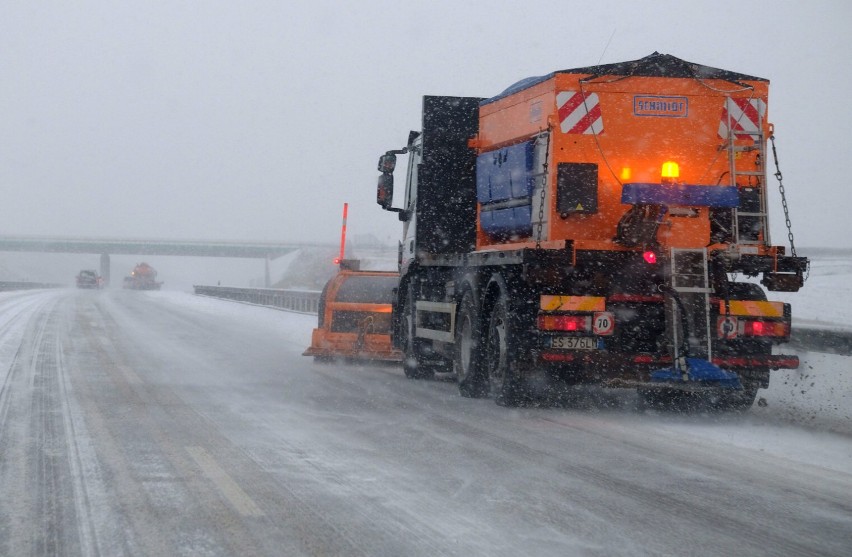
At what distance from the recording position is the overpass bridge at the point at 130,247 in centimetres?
11581

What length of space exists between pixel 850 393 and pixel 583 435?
9.51ft

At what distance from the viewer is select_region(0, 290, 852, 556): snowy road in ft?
16.1

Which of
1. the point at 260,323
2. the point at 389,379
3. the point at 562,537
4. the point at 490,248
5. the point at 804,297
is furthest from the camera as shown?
the point at 804,297

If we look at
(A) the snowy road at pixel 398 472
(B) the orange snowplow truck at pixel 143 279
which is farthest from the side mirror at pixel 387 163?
(B) the orange snowplow truck at pixel 143 279

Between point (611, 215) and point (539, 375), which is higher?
point (611, 215)

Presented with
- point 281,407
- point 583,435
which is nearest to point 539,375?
point 583,435

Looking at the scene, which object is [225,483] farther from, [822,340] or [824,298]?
[824,298]

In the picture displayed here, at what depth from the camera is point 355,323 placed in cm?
1595

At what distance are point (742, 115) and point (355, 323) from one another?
299 inches

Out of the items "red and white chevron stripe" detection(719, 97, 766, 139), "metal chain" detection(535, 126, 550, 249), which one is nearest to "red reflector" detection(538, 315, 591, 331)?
"metal chain" detection(535, 126, 550, 249)

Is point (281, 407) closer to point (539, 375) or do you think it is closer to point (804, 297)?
point (539, 375)

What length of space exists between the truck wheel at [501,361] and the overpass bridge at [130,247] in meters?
104

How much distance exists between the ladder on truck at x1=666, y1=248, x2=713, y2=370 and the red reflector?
2.58ft

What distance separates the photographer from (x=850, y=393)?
9531mm
